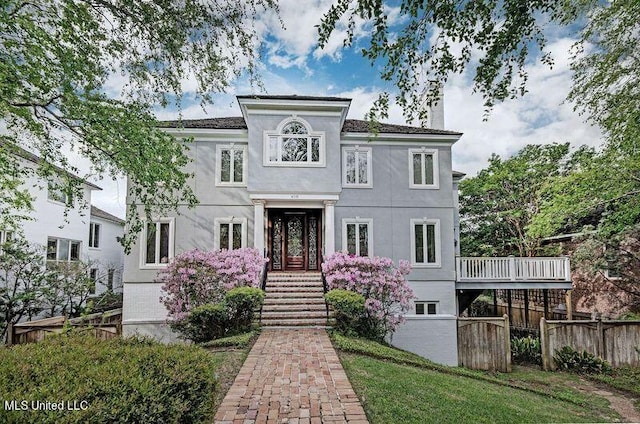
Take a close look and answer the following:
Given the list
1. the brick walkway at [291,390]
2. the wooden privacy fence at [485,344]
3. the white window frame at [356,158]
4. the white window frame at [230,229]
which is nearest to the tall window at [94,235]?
the white window frame at [230,229]

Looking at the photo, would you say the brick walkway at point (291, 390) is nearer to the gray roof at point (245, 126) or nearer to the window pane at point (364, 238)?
the window pane at point (364, 238)

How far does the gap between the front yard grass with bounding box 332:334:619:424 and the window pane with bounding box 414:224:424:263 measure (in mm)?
6074

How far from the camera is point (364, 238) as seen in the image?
13891mm

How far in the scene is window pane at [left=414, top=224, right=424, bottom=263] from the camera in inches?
545

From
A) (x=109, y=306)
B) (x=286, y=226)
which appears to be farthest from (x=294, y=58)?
(x=109, y=306)

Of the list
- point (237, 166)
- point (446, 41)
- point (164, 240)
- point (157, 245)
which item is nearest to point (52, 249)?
point (157, 245)

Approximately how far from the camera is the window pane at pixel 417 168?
46.5 ft

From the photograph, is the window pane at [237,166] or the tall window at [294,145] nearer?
the tall window at [294,145]

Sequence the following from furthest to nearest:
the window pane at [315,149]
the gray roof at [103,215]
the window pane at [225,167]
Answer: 1. the gray roof at [103,215]
2. the window pane at [225,167]
3. the window pane at [315,149]

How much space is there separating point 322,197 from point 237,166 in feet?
11.5

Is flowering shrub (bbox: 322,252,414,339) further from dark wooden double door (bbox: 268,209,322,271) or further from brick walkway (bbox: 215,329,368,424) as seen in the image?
dark wooden double door (bbox: 268,209,322,271)

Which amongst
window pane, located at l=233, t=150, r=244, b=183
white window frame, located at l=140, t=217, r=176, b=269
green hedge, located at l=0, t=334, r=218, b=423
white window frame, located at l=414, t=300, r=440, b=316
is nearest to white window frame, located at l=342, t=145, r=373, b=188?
window pane, located at l=233, t=150, r=244, b=183

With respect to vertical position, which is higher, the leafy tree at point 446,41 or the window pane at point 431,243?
the leafy tree at point 446,41

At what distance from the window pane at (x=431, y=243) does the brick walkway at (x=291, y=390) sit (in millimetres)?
7420
